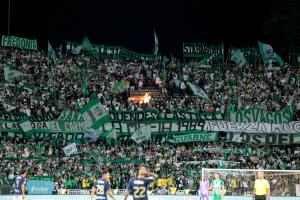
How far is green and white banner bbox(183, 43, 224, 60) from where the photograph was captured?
59.0 metres

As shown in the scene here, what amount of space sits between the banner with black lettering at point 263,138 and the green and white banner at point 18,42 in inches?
825

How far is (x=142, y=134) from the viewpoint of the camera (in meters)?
48.8

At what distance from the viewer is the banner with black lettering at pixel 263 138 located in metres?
49.2

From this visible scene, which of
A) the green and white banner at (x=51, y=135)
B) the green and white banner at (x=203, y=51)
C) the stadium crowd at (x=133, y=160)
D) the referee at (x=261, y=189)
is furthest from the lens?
the green and white banner at (x=203, y=51)

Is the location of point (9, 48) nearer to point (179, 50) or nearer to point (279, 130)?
point (179, 50)

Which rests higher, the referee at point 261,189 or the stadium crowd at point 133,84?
the stadium crowd at point 133,84

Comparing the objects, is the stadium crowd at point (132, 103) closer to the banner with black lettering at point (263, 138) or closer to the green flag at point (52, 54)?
the green flag at point (52, 54)

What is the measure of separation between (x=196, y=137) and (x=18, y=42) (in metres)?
19.5

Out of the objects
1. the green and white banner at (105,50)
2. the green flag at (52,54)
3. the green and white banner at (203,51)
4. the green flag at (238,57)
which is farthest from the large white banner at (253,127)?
the green flag at (52,54)

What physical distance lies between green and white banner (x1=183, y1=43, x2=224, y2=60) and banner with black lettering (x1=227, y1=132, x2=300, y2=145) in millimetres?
11889

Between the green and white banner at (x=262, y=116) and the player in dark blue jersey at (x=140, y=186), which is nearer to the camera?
the player in dark blue jersey at (x=140, y=186)

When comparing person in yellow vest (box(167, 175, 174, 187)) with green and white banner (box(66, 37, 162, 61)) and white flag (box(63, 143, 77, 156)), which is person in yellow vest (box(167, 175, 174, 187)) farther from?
green and white banner (box(66, 37, 162, 61))

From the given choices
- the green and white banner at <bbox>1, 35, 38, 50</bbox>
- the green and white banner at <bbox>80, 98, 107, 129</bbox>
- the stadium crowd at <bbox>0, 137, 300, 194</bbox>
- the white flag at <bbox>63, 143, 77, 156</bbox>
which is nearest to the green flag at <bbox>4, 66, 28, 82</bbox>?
the green and white banner at <bbox>1, 35, 38, 50</bbox>

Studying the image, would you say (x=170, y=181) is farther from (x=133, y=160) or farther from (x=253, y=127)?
(x=253, y=127)
